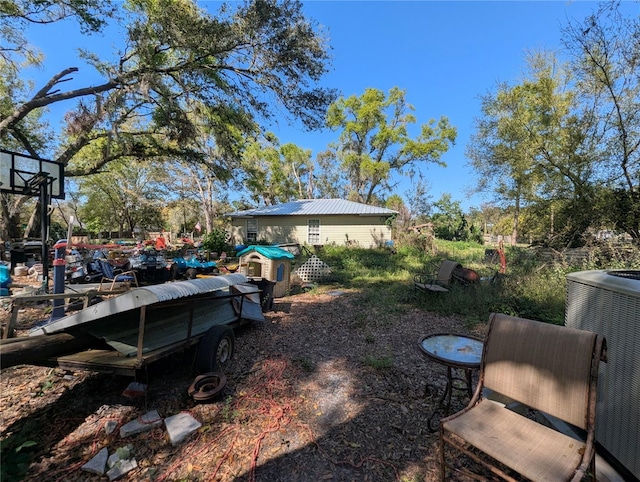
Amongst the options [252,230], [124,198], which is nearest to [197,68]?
[252,230]

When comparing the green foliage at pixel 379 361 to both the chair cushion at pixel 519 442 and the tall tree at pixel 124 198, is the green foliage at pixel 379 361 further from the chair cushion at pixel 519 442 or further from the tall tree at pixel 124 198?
the tall tree at pixel 124 198

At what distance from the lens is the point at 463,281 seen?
777cm

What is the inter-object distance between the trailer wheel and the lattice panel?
252 inches

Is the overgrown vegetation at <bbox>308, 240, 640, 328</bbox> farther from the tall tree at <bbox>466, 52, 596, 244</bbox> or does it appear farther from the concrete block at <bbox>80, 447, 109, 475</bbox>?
the concrete block at <bbox>80, 447, 109, 475</bbox>

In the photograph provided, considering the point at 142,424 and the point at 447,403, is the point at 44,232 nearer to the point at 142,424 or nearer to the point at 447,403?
the point at 142,424

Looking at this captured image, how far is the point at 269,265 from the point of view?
7.76 metres

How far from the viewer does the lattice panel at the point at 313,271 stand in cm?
1041

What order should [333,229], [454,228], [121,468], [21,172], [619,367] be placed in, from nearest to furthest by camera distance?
[619,367]
[121,468]
[21,172]
[333,229]
[454,228]

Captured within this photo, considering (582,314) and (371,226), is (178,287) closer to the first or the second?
(582,314)

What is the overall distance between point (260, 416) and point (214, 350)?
3.27 ft

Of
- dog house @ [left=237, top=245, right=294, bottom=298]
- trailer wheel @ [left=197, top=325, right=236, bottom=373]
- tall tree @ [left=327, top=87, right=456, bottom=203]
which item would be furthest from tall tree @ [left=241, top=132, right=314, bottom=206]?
trailer wheel @ [left=197, top=325, right=236, bottom=373]

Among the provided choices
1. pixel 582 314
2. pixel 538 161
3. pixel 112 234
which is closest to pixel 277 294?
pixel 582 314

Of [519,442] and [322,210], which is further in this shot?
[322,210]

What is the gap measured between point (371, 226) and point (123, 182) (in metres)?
23.2
